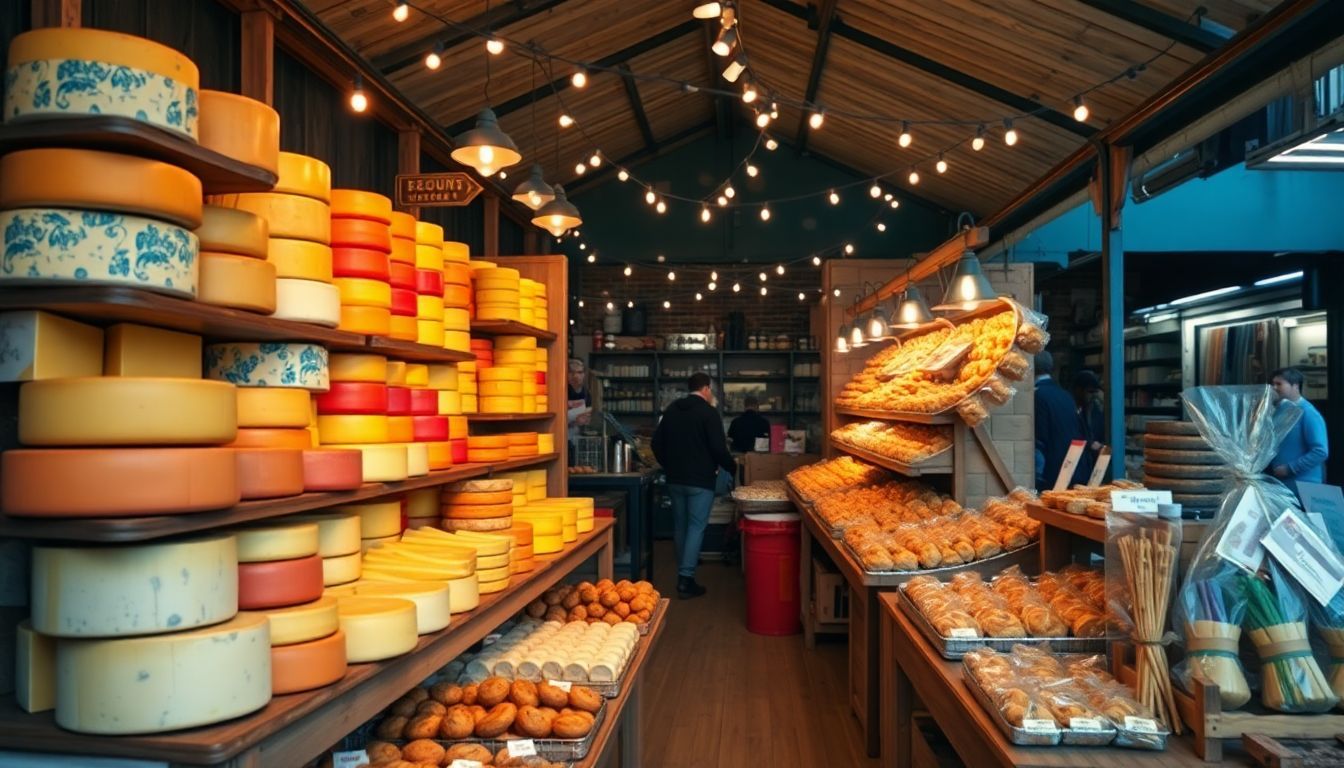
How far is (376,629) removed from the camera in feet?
6.87

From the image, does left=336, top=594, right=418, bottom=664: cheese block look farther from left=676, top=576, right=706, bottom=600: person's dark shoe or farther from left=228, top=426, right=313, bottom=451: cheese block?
left=676, top=576, right=706, bottom=600: person's dark shoe

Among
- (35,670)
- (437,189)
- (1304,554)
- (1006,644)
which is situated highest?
(437,189)

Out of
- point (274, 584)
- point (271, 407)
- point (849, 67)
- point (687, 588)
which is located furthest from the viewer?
point (849, 67)

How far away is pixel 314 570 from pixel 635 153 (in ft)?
34.7

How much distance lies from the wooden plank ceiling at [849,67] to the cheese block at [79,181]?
3.78 metres

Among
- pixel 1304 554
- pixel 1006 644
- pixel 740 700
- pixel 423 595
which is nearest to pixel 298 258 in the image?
pixel 423 595

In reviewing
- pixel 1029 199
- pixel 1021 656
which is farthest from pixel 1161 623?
pixel 1029 199

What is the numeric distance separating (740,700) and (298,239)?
145 inches

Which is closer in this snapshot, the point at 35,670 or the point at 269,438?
the point at 35,670

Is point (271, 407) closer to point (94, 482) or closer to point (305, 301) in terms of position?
point (305, 301)

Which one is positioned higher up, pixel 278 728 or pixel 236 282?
pixel 236 282

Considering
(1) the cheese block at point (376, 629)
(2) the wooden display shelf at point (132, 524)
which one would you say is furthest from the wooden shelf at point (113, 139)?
(1) the cheese block at point (376, 629)

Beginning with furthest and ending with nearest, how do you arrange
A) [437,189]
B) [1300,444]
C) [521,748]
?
[1300,444] → [437,189] → [521,748]

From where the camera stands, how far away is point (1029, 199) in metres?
5.80
